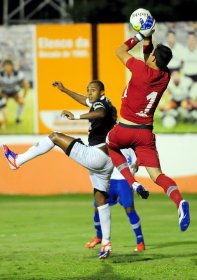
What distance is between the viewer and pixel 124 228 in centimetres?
2092

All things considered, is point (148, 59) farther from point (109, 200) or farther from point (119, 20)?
point (119, 20)

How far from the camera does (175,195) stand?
15156 millimetres

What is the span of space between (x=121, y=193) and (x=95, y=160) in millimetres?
1307

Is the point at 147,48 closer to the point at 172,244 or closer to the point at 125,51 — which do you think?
the point at 125,51

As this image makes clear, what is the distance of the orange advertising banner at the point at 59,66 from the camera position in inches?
1123

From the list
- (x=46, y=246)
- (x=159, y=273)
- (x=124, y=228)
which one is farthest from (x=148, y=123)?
(x=124, y=228)

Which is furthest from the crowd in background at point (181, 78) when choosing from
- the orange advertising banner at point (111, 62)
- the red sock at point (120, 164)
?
the red sock at point (120, 164)

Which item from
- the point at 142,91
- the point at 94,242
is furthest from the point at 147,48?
the point at 94,242

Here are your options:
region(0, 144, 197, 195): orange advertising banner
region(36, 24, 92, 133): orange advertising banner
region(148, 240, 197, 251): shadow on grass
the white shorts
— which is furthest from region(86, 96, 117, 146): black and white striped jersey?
region(36, 24, 92, 133): orange advertising banner

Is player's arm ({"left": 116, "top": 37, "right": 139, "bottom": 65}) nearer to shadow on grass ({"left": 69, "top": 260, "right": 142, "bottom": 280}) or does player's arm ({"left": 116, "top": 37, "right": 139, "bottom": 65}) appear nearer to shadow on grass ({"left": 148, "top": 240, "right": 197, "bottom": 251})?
shadow on grass ({"left": 69, "top": 260, "right": 142, "bottom": 280})

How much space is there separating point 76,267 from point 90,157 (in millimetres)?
1590

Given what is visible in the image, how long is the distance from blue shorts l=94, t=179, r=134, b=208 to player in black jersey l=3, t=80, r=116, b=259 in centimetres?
69

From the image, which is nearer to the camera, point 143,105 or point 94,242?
point 143,105

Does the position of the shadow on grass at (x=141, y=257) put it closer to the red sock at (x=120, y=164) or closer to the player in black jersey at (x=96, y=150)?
the player in black jersey at (x=96, y=150)
